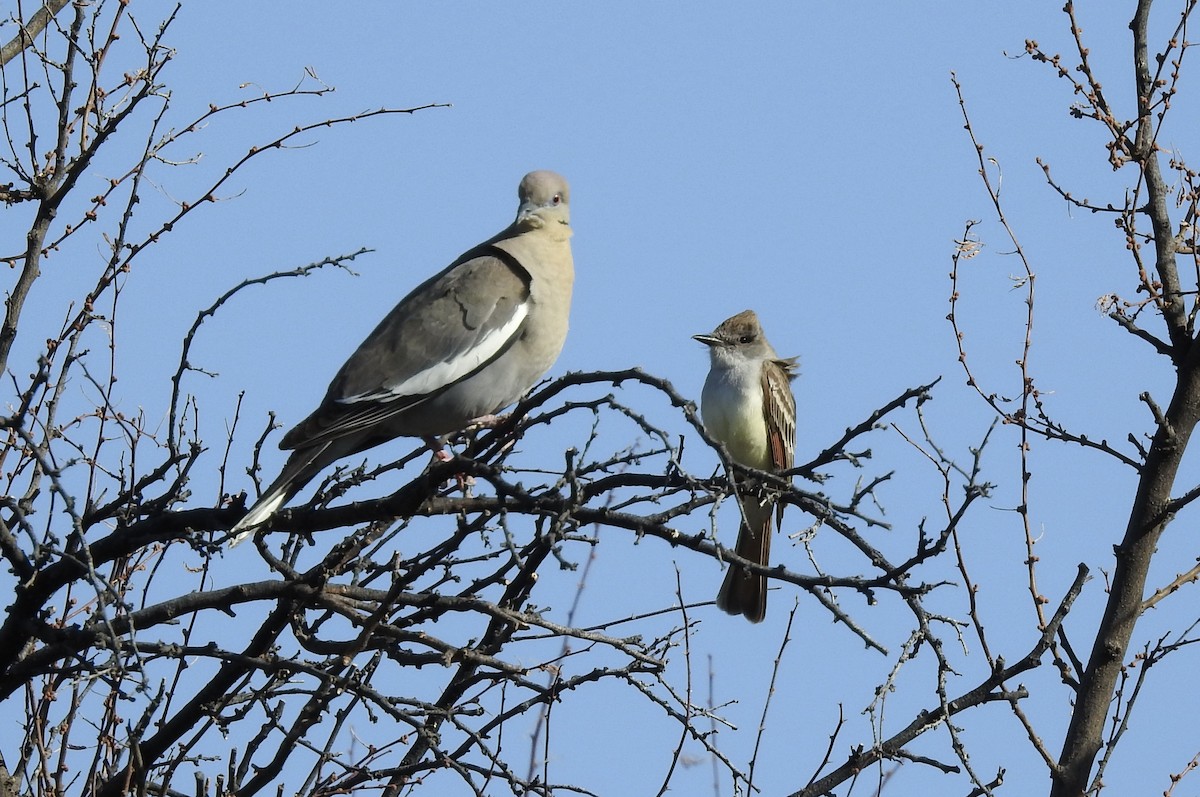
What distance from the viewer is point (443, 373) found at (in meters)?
4.86

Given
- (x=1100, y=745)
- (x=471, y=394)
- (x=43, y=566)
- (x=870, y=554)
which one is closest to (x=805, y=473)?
(x=870, y=554)

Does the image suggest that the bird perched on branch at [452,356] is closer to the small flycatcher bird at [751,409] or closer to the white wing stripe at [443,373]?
the white wing stripe at [443,373]

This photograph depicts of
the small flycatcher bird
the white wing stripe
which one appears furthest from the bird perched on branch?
the small flycatcher bird

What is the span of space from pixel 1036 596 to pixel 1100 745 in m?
0.43

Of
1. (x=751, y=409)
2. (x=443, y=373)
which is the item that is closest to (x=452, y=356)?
(x=443, y=373)

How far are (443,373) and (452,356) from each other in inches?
3.0

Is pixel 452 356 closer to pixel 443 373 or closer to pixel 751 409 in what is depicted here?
pixel 443 373

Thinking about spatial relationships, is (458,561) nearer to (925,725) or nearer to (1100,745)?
(925,725)

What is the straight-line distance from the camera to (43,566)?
383cm

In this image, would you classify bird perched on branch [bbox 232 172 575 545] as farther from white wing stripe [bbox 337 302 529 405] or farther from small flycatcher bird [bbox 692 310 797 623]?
small flycatcher bird [bbox 692 310 797 623]

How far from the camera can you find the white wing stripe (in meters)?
4.81

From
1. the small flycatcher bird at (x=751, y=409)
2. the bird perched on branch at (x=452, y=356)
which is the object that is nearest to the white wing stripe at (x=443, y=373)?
the bird perched on branch at (x=452, y=356)

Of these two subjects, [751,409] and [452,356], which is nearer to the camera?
[452,356]

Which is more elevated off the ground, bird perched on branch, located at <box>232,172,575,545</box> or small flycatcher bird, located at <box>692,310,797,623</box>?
small flycatcher bird, located at <box>692,310,797,623</box>
